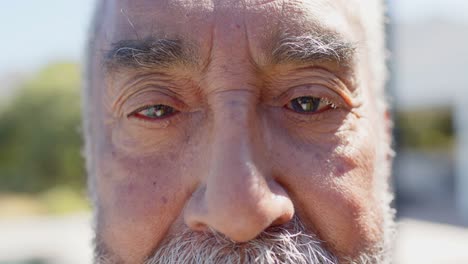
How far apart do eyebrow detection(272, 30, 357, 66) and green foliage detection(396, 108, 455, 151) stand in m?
21.4

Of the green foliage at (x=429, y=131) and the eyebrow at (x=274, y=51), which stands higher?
the green foliage at (x=429, y=131)

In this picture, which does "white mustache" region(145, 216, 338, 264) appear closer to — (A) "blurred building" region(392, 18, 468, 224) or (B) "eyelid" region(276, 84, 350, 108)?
(B) "eyelid" region(276, 84, 350, 108)

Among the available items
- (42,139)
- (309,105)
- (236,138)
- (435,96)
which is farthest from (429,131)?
(236,138)

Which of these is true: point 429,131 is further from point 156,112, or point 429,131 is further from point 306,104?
point 156,112

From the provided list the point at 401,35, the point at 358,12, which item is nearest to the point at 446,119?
the point at 401,35

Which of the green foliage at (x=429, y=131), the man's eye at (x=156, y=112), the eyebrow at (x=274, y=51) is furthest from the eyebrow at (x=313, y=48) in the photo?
the green foliage at (x=429, y=131)

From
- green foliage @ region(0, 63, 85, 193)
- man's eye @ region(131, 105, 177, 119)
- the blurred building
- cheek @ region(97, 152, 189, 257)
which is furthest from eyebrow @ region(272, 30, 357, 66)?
green foliage @ region(0, 63, 85, 193)

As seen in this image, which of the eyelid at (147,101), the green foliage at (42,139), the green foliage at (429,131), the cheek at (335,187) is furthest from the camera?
the green foliage at (42,139)

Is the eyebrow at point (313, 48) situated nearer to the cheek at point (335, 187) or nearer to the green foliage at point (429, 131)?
the cheek at point (335, 187)

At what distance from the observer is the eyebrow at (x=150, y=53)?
1.80 meters

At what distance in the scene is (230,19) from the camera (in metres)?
1.79

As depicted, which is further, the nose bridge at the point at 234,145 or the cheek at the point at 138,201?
the cheek at the point at 138,201

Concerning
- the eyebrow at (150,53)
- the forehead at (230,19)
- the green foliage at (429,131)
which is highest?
the green foliage at (429,131)

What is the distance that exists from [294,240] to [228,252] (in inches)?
7.8
